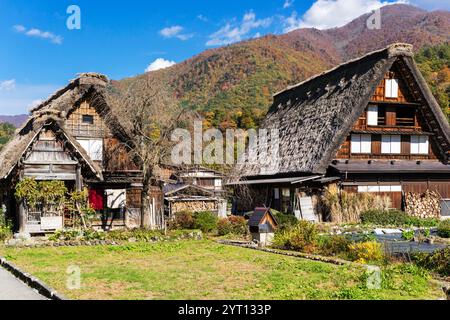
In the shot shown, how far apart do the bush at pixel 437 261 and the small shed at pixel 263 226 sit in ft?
20.1

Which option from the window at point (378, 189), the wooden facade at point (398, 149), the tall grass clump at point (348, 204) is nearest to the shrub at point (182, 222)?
the tall grass clump at point (348, 204)

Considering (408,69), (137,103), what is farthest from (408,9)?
(137,103)

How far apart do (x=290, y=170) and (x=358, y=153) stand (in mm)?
4173

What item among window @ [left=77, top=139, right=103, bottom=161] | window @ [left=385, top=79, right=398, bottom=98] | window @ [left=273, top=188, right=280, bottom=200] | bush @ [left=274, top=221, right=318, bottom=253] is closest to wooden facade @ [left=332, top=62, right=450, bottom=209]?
window @ [left=385, top=79, right=398, bottom=98]

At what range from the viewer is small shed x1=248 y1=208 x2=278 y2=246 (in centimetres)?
1845

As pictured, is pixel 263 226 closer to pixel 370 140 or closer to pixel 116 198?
pixel 116 198

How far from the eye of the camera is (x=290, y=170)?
3014 cm

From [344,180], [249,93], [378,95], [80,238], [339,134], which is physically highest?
[249,93]

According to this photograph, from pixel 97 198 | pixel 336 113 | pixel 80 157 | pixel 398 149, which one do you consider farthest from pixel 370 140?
pixel 80 157

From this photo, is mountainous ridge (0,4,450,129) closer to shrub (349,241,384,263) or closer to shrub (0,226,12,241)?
shrub (0,226,12,241)

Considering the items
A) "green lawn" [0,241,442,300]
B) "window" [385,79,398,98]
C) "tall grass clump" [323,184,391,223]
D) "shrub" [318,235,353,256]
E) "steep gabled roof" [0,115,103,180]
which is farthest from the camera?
"window" [385,79,398,98]

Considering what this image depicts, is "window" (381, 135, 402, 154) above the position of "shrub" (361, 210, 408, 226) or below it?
above

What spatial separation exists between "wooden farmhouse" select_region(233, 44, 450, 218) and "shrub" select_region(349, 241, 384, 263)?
12642mm
